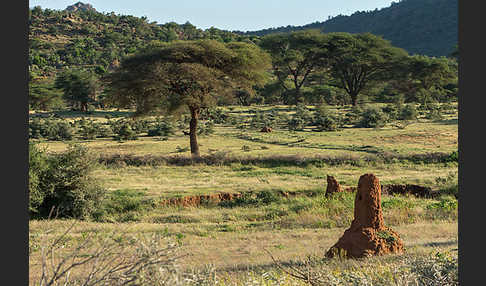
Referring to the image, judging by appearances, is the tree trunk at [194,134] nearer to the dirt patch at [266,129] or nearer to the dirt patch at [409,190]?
the dirt patch at [409,190]

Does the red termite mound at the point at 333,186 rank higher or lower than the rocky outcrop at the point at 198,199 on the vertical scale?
higher

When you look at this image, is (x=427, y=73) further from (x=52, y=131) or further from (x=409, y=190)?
(x=52, y=131)

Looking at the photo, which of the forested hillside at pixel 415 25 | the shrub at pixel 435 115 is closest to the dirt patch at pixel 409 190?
the shrub at pixel 435 115

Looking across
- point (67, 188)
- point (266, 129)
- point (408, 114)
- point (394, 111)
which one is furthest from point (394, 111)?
point (67, 188)

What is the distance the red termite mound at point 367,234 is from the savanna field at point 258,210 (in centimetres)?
33

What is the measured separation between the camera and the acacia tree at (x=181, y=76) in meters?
19.4

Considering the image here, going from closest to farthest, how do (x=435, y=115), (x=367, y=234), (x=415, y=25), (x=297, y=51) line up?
(x=367, y=234) → (x=435, y=115) → (x=297, y=51) → (x=415, y=25)

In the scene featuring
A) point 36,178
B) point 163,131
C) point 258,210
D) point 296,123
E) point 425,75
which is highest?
point 425,75

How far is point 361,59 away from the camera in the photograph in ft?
145

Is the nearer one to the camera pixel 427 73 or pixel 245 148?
pixel 245 148

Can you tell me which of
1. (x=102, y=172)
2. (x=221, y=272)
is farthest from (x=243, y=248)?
(x=102, y=172)

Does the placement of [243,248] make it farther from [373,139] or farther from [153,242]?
[373,139]

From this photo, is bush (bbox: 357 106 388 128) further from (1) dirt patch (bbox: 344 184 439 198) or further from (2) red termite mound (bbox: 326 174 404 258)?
(2) red termite mound (bbox: 326 174 404 258)

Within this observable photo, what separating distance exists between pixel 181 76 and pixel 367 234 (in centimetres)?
1402
